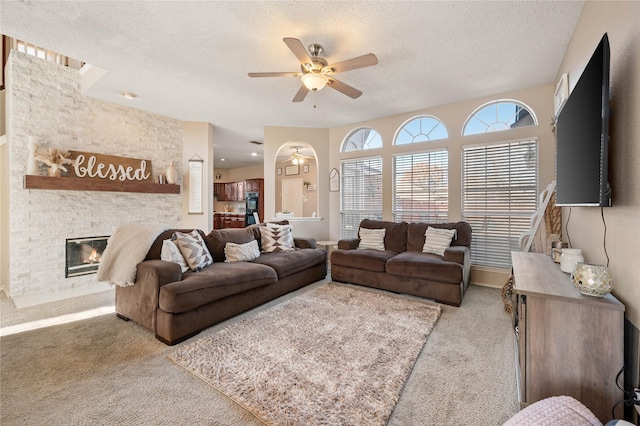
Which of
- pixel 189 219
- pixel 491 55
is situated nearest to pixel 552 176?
pixel 491 55

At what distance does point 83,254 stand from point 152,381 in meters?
3.22

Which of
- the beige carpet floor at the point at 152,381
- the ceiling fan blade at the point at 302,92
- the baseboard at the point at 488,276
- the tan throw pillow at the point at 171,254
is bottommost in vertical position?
the beige carpet floor at the point at 152,381

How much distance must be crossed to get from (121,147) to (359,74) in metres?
3.87

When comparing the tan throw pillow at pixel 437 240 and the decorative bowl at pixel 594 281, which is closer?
the decorative bowl at pixel 594 281

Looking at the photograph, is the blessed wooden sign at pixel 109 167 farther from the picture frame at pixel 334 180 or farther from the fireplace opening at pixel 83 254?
the picture frame at pixel 334 180

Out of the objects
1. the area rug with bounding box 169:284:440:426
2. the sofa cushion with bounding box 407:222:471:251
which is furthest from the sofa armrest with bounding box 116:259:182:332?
the sofa cushion with bounding box 407:222:471:251

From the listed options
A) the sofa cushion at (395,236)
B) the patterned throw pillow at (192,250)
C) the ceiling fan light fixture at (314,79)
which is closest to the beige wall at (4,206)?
the patterned throw pillow at (192,250)

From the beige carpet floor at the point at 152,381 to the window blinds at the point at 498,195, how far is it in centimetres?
156

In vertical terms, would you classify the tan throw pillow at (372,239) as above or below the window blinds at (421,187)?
below

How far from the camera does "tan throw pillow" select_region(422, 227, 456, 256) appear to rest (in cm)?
380

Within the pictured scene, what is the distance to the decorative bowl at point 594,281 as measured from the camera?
4.41ft

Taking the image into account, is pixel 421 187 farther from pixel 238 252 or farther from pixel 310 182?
pixel 310 182

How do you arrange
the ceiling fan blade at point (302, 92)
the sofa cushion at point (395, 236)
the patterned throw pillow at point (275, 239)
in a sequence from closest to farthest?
the ceiling fan blade at point (302, 92) → the patterned throw pillow at point (275, 239) → the sofa cushion at point (395, 236)

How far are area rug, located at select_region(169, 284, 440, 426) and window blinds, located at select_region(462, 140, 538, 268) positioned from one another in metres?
1.61
